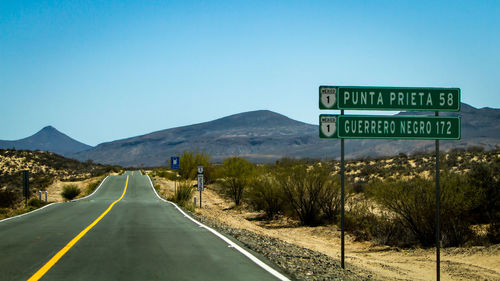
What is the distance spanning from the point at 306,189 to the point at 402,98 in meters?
16.3

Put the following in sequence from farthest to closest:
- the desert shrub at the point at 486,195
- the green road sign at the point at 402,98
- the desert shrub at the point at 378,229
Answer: the desert shrub at the point at 486,195 < the desert shrub at the point at 378,229 < the green road sign at the point at 402,98

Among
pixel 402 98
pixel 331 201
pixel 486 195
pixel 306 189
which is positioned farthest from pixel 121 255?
pixel 306 189

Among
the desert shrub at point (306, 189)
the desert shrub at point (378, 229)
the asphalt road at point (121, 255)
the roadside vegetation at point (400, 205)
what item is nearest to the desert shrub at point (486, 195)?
the roadside vegetation at point (400, 205)

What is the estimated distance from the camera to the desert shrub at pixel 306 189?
25.7 m

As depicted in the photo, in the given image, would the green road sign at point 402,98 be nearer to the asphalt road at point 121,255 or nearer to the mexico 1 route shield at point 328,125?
the mexico 1 route shield at point 328,125

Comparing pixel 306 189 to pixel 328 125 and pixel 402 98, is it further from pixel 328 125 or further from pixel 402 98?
pixel 328 125

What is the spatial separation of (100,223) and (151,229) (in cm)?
267

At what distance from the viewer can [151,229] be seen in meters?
14.4

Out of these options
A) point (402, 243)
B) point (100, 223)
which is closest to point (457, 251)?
point (402, 243)

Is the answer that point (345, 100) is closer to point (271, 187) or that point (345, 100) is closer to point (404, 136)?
point (404, 136)

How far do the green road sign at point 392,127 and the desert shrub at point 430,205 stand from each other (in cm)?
700

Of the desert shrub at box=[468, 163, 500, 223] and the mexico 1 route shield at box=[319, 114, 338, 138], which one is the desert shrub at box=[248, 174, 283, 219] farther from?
the mexico 1 route shield at box=[319, 114, 338, 138]

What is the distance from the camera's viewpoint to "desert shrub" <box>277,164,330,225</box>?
25672 millimetres

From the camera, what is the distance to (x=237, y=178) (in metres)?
38.4
